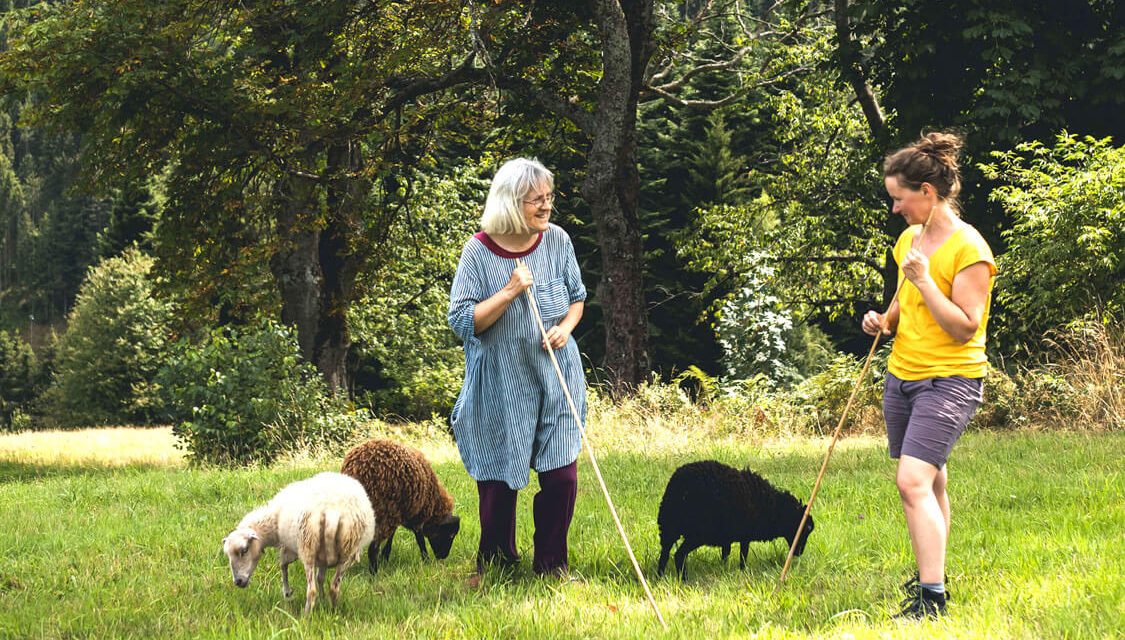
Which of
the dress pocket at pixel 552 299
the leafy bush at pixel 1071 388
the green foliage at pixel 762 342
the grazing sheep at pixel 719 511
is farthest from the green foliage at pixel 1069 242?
the green foliage at pixel 762 342

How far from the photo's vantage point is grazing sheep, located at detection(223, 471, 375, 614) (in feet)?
15.7

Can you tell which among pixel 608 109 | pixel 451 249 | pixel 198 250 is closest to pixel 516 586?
pixel 608 109

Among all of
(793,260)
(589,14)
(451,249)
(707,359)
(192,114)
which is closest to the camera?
(192,114)

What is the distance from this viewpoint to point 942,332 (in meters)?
4.45

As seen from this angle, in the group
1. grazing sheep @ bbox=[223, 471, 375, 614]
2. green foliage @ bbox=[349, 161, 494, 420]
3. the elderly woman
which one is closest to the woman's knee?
the elderly woman

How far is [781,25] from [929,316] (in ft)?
64.1

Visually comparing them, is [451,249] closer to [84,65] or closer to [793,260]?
[793,260]

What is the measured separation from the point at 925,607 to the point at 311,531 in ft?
8.83

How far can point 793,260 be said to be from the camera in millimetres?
25094

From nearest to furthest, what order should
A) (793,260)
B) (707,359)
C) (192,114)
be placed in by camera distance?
(192,114) < (793,260) < (707,359)

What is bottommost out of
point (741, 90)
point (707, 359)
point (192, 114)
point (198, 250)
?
point (707, 359)

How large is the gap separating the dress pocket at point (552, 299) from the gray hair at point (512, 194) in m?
0.34

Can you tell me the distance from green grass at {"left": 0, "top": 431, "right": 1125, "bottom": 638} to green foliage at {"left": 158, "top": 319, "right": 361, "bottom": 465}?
4.79 metres

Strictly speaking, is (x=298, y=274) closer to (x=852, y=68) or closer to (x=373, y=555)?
(x=852, y=68)
